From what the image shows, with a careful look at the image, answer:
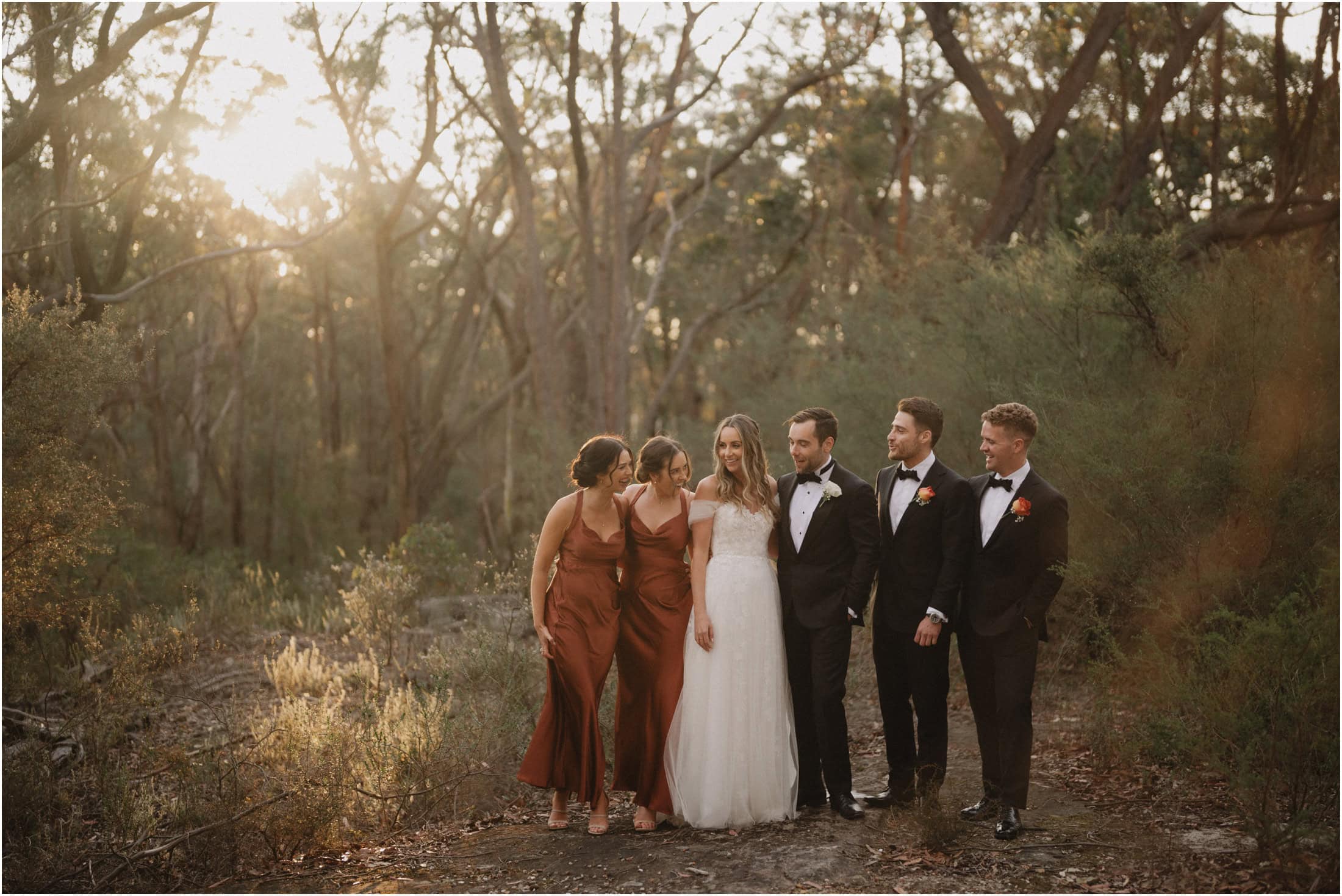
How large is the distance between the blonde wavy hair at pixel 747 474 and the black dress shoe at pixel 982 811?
1804 millimetres

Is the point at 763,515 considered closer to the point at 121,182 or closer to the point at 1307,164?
the point at 121,182

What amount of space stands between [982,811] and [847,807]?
682 millimetres

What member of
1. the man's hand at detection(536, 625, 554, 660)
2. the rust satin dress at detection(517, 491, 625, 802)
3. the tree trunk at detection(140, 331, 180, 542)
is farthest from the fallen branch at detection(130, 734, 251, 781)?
the tree trunk at detection(140, 331, 180, 542)

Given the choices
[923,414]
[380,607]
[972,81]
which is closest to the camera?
[923,414]

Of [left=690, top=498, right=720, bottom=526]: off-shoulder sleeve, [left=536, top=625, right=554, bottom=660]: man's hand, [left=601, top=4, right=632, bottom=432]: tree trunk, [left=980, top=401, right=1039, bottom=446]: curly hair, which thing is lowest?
[left=536, top=625, right=554, bottom=660]: man's hand

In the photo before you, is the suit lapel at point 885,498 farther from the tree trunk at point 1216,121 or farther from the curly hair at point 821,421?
the tree trunk at point 1216,121

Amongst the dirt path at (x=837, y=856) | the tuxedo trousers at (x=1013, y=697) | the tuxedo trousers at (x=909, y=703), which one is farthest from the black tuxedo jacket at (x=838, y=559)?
the dirt path at (x=837, y=856)

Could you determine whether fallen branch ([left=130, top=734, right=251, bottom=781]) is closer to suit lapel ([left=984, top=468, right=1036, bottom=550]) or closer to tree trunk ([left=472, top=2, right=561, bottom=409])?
suit lapel ([left=984, top=468, right=1036, bottom=550])

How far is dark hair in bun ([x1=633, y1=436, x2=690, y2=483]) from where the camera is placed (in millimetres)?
6008

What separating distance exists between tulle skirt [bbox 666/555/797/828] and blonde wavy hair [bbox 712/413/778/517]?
30 centimetres

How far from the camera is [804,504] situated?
5996 mm

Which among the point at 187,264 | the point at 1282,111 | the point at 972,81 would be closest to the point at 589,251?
the point at 972,81

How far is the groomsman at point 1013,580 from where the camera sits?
558cm

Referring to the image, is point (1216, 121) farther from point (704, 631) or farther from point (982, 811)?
point (704, 631)
